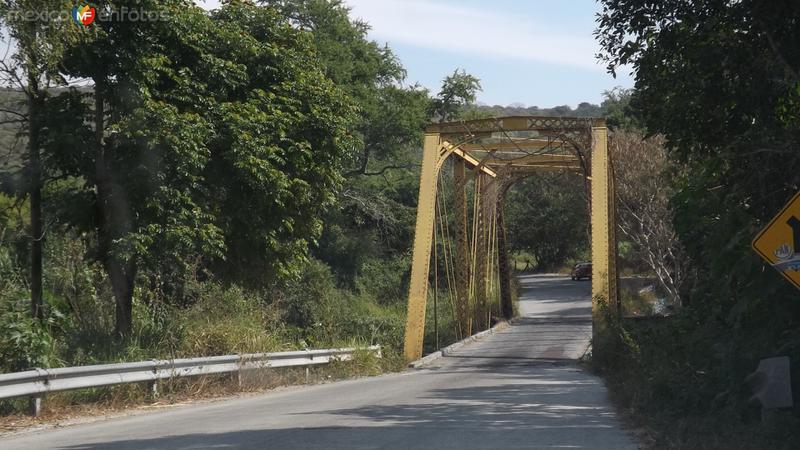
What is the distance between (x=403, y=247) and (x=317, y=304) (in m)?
11.2

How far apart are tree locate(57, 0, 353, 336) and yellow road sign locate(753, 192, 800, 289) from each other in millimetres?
11704

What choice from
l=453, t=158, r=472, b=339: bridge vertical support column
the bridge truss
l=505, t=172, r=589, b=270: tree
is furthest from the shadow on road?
l=505, t=172, r=589, b=270: tree

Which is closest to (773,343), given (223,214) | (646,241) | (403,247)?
(223,214)

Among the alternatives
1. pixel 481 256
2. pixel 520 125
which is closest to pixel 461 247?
pixel 481 256

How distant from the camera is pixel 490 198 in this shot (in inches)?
1563

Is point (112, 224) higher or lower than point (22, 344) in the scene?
higher

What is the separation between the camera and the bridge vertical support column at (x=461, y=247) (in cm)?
3406

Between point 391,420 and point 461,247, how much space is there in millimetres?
23849

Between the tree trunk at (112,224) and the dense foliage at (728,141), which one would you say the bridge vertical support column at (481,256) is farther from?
the dense foliage at (728,141)

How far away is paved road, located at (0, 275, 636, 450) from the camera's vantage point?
31.2 ft

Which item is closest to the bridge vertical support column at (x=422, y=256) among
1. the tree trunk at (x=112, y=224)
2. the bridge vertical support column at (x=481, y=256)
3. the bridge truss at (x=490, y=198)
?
the bridge truss at (x=490, y=198)

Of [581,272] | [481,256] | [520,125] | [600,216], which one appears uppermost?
[520,125]

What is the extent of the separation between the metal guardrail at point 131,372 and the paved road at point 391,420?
0.81 metres

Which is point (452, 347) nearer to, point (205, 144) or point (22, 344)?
point (205, 144)
